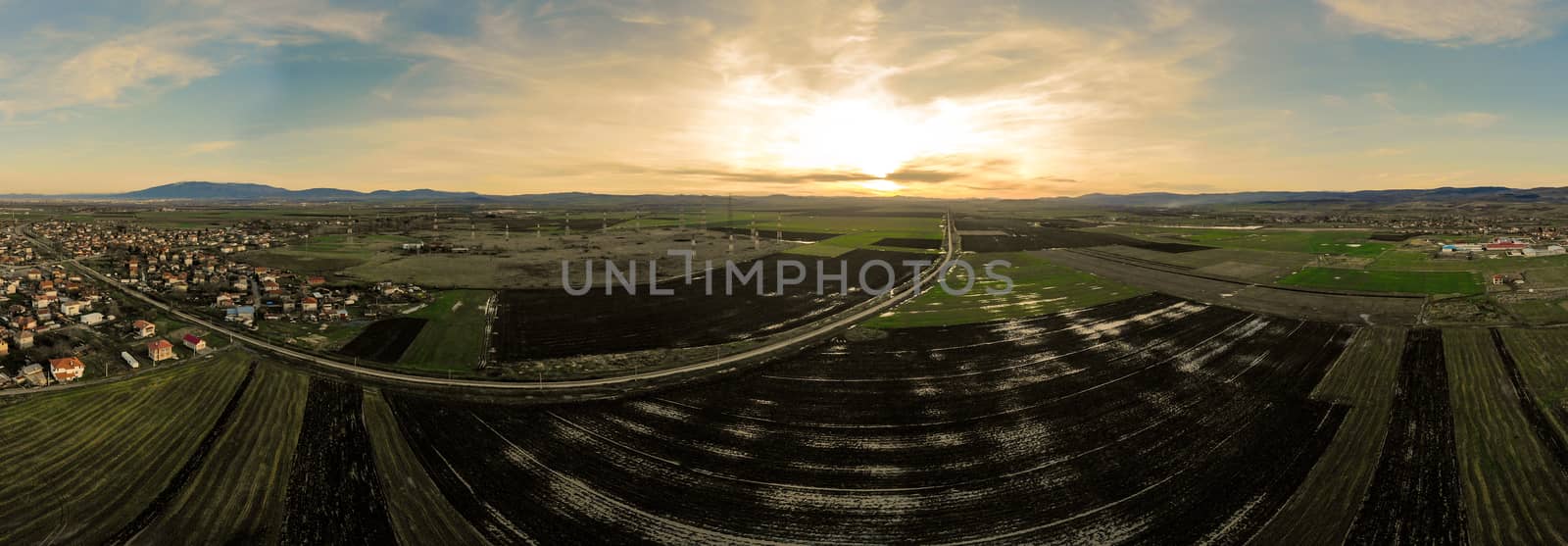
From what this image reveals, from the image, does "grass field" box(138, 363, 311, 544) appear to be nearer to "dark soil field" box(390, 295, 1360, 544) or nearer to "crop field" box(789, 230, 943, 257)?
"dark soil field" box(390, 295, 1360, 544)

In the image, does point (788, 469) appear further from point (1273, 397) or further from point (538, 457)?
point (1273, 397)

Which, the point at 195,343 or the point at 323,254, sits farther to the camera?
the point at 323,254

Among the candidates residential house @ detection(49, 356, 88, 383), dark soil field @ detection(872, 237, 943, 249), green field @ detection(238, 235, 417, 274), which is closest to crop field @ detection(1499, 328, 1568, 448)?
residential house @ detection(49, 356, 88, 383)

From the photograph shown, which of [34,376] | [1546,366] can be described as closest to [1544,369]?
[1546,366]

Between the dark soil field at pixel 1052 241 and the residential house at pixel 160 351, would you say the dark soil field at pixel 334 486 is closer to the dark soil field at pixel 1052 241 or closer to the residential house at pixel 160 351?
the residential house at pixel 160 351

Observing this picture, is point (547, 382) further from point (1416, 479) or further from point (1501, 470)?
point (1501, 470)

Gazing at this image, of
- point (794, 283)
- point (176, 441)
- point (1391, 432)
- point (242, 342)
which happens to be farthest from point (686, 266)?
point (1391, 432)

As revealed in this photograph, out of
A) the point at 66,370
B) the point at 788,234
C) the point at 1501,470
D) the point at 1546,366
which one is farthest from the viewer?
the point at 788,234

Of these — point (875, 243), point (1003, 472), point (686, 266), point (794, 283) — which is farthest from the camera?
point (875, 243)
